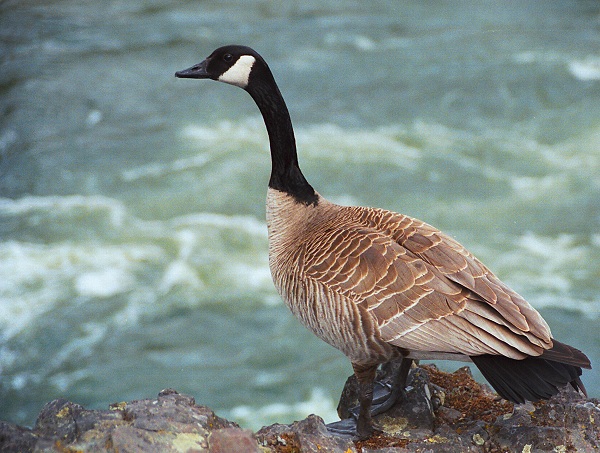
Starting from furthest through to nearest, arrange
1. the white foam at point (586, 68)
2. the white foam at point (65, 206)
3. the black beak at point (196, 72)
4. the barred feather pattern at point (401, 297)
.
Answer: the white foam at point (586, 68) < the white foam at point (65, 206) < the black beak at point (196, 72) < the barred feather pattern at point (401, 297)

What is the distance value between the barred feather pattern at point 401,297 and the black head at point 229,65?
4.09 ft

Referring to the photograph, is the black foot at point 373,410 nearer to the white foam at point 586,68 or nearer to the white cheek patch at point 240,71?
the white cheek patch at point 240,71

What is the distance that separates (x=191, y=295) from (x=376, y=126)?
5.30 metres

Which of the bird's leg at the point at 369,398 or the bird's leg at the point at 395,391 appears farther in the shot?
the bird's leg at the point at 395,391

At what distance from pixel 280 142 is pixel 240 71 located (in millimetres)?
557

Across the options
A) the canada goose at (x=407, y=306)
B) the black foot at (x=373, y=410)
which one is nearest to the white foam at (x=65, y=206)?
the canada goose at (x=407, y=306)

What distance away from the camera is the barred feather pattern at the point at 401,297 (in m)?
4.08

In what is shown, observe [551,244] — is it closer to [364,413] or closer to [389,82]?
[389,82]

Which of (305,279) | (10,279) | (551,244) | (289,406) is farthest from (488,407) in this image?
(10,279)

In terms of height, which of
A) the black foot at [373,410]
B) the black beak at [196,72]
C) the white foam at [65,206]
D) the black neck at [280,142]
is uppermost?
the white foam at [65,206]

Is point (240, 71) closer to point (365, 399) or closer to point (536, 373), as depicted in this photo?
point (365, 399)

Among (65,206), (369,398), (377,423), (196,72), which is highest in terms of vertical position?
(65,206)

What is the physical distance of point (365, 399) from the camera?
4.40 metres

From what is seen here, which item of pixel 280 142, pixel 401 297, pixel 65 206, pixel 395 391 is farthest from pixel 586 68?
pixel 401 297
